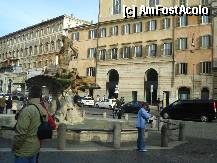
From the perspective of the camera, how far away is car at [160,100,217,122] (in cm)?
3456

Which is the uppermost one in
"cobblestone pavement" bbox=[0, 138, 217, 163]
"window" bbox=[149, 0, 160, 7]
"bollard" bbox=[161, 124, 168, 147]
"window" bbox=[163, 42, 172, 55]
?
"window" bbox=[149, 0, 160, 7]

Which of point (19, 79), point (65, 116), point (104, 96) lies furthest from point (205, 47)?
point (19, 79)

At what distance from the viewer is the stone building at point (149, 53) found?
51156mm

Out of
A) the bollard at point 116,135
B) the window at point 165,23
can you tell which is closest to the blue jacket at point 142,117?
the bollard at point 116,135

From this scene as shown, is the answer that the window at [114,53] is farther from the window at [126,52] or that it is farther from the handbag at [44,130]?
the handbag at [44,130]

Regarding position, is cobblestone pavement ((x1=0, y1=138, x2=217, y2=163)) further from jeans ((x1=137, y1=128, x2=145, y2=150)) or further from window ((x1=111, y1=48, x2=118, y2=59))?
window ((x1=111, y1=48, x2=118, y2=59))

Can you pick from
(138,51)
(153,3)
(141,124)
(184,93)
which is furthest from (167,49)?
(141,124)

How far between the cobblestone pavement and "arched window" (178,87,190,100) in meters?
35.7

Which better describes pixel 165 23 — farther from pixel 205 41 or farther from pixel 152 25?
pixel 205 41

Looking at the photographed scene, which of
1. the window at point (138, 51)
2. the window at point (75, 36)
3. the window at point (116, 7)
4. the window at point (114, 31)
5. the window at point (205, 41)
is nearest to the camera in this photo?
the window at point (205, 41)

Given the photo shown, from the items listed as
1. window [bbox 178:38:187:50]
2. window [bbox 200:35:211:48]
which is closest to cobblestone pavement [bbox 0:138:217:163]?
window [bbox 200:35:211:48]

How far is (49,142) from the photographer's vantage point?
17016 mm

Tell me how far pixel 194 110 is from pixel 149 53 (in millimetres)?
22376

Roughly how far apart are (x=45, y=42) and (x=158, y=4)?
28.7 metres
